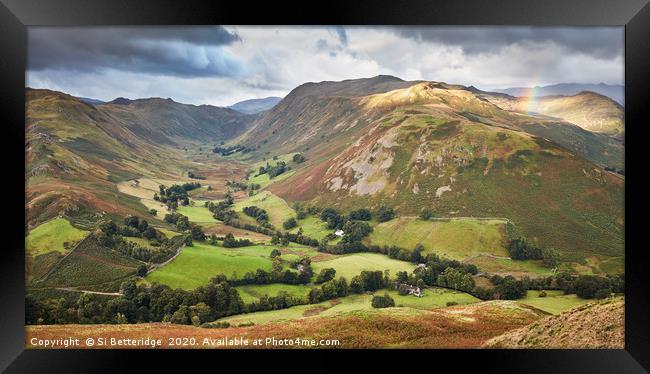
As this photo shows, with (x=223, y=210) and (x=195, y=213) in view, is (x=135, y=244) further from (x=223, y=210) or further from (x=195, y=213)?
(x=223, y=210)

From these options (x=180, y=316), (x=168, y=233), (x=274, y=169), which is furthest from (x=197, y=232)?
(x=274, y=169)

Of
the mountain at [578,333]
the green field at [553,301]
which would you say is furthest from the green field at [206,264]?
the green field at [553,301]

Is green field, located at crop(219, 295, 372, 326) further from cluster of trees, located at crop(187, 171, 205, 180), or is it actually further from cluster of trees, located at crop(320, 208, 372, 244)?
cluster of trees, located at crop(187, 171, 205, 180)

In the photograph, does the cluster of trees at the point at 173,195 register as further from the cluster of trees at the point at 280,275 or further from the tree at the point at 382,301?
the tree at the point at 382,301

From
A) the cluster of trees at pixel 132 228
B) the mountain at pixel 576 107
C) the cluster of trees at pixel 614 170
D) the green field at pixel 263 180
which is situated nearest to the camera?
the cluster of trees at pixel 614 170

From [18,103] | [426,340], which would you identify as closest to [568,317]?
[426,340]

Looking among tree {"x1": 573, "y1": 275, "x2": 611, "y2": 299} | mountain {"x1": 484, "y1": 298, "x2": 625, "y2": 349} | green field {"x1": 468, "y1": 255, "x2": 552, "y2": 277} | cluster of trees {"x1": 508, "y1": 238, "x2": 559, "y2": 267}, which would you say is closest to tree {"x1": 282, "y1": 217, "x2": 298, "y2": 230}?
green field {"x1": 468, "y1": 255, "x2": 552, "y2": 277}

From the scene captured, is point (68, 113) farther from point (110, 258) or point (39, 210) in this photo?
point (110, 258)
